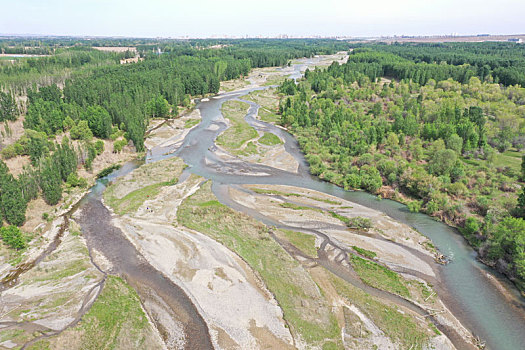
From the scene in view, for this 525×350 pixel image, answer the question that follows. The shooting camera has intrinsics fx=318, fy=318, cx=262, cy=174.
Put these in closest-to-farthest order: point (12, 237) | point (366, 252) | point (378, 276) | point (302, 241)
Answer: point (378, 276)
point (12, 237)
point (366, 252)
point (302, 241)

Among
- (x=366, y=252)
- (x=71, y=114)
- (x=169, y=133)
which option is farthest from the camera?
(x=169, y=133)

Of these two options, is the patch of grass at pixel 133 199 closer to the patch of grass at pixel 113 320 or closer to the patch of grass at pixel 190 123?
the patch of grass at pixel 113 320

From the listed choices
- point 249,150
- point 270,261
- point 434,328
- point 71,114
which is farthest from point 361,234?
point 71,114

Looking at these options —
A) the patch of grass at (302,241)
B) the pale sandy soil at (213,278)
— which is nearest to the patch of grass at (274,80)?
the pale sandy soil at (213,278)

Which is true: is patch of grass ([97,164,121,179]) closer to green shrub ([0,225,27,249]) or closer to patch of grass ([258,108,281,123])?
green shrub ([0,225,27,249])

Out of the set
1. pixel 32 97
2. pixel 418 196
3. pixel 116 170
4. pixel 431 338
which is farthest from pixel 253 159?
pixel 32 97

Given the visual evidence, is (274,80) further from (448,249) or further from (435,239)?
(448,249)
